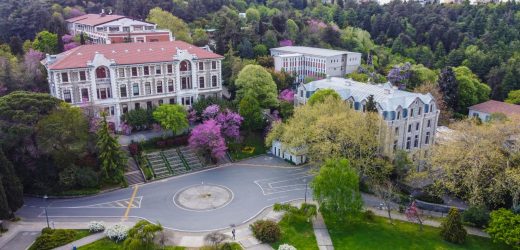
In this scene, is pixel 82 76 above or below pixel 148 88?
above

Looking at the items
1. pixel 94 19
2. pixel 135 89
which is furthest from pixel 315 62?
pixel 94 19

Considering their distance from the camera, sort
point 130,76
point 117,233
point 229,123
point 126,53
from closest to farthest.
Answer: point 117,233
point 229,123
point 130,76
point 126,53

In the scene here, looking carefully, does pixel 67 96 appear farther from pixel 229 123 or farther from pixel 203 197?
pixel 203 197

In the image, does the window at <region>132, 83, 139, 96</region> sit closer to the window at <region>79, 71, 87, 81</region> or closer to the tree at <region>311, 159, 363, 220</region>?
the window at <region>79, 71, 87, 81</region>

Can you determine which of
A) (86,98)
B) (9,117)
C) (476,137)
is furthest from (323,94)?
(9,117)

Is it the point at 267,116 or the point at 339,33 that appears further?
the point at 339,33

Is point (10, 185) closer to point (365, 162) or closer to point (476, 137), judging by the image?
point (365, 162)

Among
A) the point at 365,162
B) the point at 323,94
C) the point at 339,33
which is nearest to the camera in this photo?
the point at 365,162
